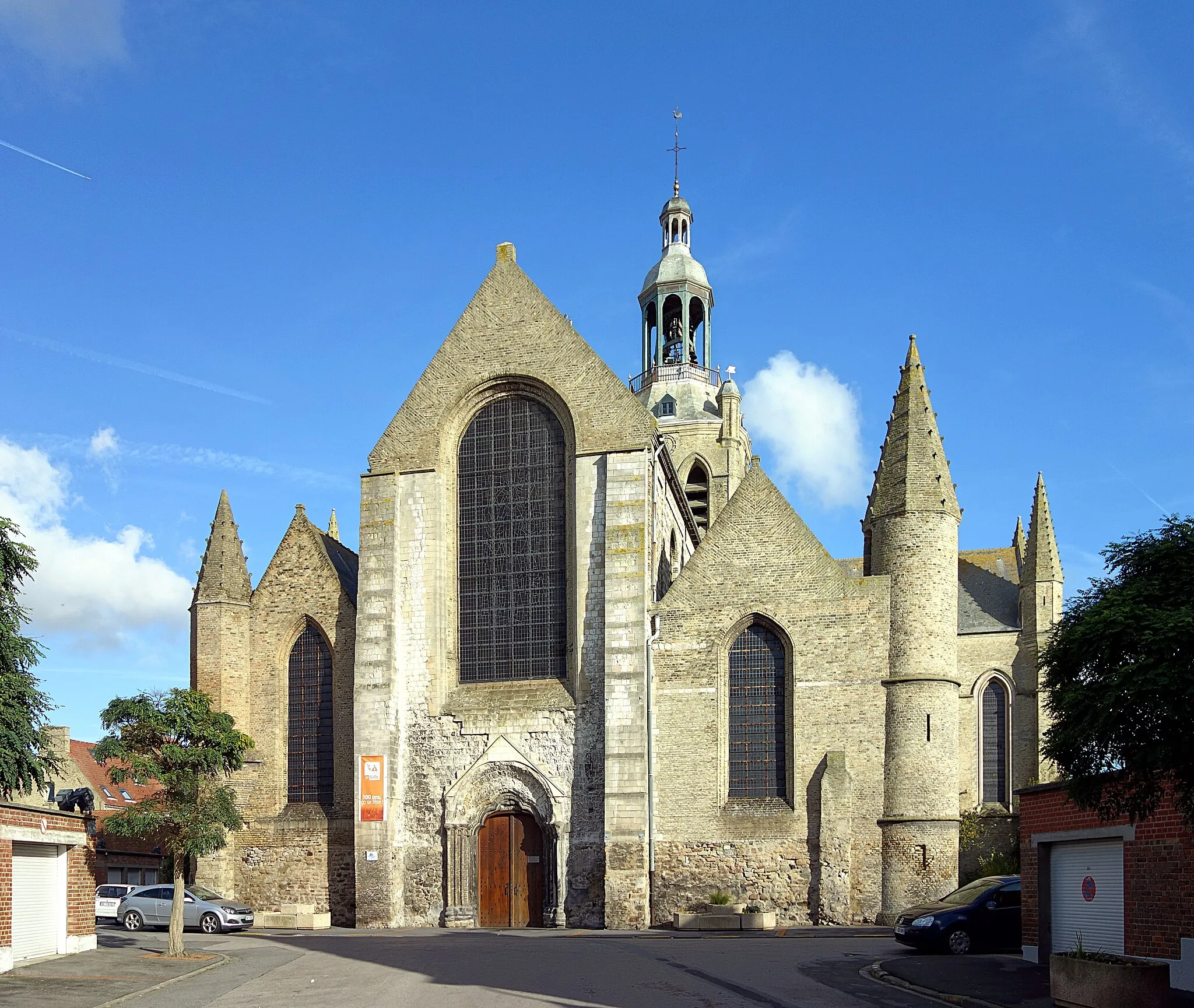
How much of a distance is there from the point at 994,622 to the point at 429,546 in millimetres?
18411

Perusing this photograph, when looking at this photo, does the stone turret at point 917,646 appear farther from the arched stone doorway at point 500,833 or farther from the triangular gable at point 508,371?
the arched stone doorway at point 500,833

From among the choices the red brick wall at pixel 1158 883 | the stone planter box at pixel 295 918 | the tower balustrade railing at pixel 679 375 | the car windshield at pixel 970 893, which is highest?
the tower balustrade railing at pixel 679 375

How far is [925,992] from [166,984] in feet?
33.6

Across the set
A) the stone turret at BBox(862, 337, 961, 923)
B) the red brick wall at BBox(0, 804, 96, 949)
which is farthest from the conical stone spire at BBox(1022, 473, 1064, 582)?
the red brick wall at BBox(0, 804, 96, 949)

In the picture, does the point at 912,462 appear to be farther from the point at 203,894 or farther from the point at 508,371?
the point at 203,894

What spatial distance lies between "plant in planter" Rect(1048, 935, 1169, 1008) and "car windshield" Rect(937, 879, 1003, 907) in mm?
7128

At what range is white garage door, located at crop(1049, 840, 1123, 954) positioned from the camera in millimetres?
17375

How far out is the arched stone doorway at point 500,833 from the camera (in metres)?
29.4

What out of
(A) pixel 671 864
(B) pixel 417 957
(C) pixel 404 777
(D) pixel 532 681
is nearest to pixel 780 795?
(A) pixel 671 864

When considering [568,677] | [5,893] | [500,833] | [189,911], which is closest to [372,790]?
[500,833]

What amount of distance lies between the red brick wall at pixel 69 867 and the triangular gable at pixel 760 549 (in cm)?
1402

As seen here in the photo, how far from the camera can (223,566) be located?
33.7 meters

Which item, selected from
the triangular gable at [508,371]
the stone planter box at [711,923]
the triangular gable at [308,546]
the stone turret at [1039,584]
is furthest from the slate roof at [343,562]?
the stone turret at [1039,584]

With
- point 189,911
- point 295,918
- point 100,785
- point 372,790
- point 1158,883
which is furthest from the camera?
point 100,785
